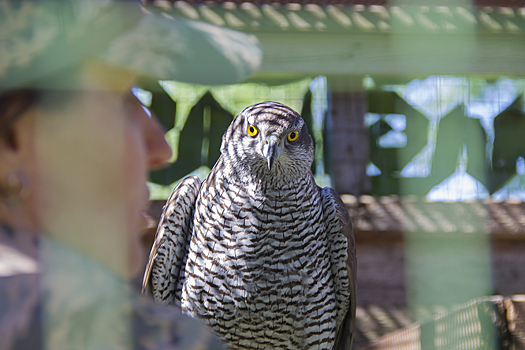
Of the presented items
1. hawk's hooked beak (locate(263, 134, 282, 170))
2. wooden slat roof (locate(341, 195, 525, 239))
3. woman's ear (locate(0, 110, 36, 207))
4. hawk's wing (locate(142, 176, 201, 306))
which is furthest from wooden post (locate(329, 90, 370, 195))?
woman's ear (locate(0, 110, 36, 207))

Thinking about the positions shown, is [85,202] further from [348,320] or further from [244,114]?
[348,320]

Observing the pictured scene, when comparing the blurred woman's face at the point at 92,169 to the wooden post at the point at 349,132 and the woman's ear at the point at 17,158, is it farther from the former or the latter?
the wooden post at the point at 349,132

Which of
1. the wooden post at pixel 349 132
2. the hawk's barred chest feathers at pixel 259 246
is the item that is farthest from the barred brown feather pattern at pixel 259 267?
the wooden post at pixel 349 132

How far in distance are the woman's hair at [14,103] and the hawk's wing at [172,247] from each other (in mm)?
1552

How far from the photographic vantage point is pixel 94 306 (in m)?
0.56

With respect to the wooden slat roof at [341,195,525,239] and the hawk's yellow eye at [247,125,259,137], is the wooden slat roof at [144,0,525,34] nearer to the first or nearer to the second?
the hawk's yellow eye at [247,125,259,137]

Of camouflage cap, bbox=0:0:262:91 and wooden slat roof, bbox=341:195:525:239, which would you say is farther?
wooden slat roof, bbox=341:195:525:239

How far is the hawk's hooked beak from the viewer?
1.94 meters

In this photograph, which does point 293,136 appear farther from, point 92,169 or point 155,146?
point 92,169

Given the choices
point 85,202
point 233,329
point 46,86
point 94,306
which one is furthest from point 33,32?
point 233,329

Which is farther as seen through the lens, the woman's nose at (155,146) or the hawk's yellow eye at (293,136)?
the hawk's yellow eye at (293,136)

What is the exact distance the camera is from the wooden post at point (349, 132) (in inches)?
90.4

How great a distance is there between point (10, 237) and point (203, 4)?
1.27 metres

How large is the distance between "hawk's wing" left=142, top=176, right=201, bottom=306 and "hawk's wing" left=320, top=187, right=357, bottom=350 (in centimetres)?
62
